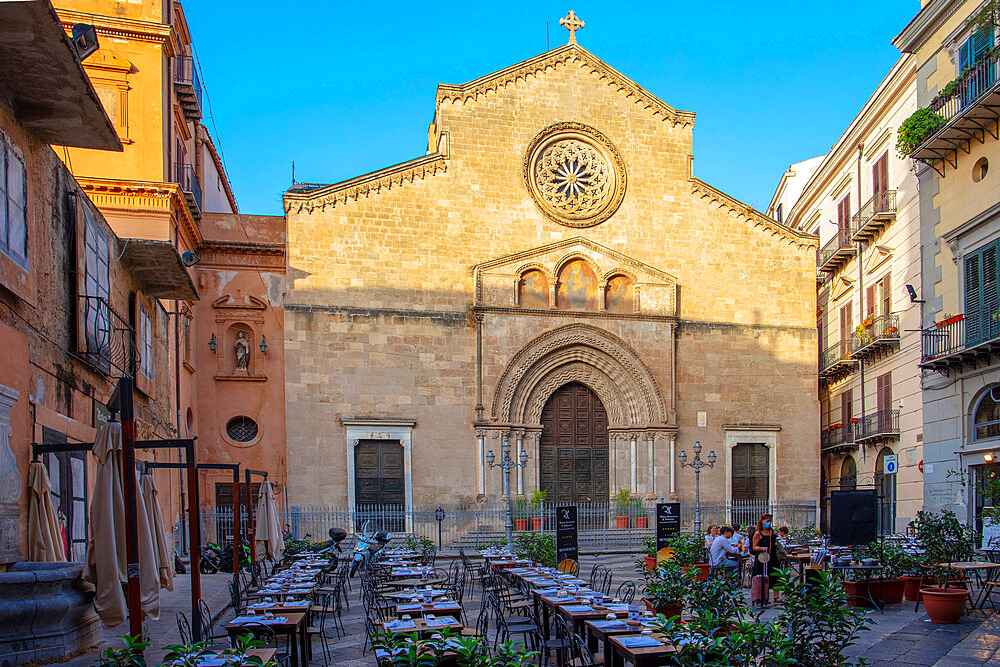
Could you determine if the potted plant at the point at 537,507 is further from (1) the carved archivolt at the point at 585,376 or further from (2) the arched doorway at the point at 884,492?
(2) the arched doorway at the point at 884,492

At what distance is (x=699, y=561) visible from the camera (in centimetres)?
1648

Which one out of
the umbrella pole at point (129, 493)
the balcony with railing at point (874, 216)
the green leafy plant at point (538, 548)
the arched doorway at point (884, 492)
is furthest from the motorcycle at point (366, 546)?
the balcony with railing at point (874, 216)

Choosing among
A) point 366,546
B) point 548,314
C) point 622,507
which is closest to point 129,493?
point 366,546

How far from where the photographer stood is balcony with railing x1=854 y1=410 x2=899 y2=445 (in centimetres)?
2534

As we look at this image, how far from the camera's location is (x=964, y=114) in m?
17.9

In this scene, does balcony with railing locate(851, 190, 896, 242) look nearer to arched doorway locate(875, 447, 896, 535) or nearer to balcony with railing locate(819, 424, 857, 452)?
balcony with railing locate(819, 424, 857, 452)

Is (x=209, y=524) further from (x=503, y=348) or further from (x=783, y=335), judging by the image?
(x=783, y=335)

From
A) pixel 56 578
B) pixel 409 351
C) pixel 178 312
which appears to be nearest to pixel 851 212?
pixel 409 351

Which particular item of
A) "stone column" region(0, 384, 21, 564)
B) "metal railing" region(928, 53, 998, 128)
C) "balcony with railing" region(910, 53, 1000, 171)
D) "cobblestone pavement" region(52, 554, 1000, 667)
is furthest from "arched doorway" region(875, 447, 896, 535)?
"stone column" region(0, 384, 21, 564)

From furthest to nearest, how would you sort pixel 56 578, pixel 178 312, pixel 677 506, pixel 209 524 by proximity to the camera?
pixel 209 524 → pixel 178 312 → pixel 677 506 → pixel 56 578

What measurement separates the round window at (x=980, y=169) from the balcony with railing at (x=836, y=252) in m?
10.5

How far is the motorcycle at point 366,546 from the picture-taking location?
63.8 feet

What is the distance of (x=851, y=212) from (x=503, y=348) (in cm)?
1345

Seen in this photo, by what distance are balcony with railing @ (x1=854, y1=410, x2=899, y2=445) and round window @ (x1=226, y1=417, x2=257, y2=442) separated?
1852cm
